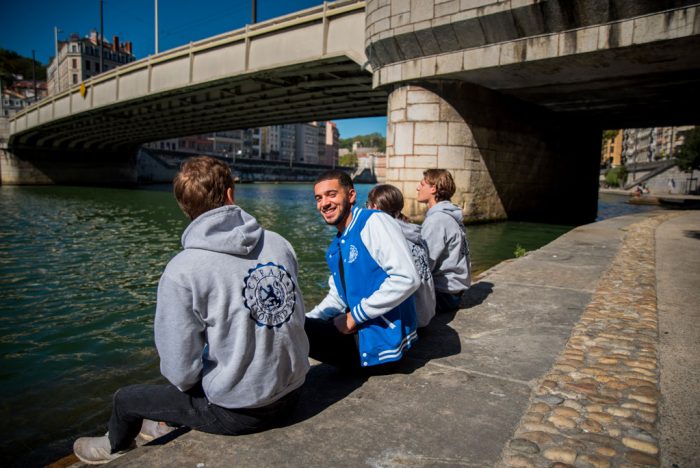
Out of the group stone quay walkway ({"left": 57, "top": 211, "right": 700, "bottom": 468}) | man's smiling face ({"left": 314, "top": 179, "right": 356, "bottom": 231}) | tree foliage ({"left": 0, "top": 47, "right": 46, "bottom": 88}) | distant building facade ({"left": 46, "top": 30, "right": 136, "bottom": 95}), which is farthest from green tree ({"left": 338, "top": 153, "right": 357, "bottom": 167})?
man's smiling face ({"left": 314, "top": 179, "right": 356, "bottom": 231})

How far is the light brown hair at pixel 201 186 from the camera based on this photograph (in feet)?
7.07

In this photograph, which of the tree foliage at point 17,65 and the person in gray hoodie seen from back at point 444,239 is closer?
the person in gray hoodie seen from back at point 444,239

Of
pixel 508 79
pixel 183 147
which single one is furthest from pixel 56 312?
pixel 183 147

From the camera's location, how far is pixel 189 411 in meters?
2.22

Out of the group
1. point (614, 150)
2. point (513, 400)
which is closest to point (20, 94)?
point (513, 400)

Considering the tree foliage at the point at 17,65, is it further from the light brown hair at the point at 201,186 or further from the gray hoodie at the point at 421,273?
the light brown hair at the point at 201,186

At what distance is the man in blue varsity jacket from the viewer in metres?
2.63

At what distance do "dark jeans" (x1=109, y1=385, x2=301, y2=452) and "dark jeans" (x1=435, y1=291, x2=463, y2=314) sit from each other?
2.37 meters

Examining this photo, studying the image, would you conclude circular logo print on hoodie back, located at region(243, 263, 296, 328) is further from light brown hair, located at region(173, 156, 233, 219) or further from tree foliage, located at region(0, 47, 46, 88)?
tree foliage, located at region(0, 47, 46, 88)

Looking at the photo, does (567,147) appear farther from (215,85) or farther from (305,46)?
(215,85)

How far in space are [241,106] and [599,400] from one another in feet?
92.7

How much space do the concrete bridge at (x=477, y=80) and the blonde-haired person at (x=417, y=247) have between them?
9499mm

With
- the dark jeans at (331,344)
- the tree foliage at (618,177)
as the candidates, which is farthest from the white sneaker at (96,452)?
the tree foliage at (618,177)

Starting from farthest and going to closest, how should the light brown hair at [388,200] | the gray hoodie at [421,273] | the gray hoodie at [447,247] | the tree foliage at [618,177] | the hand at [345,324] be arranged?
the tree foliage at [618,177] → the gray hoodie at [447,247] → the light brown hair at [388,200] → the gray hoodie at [421,273] → the hand at [345,324]
